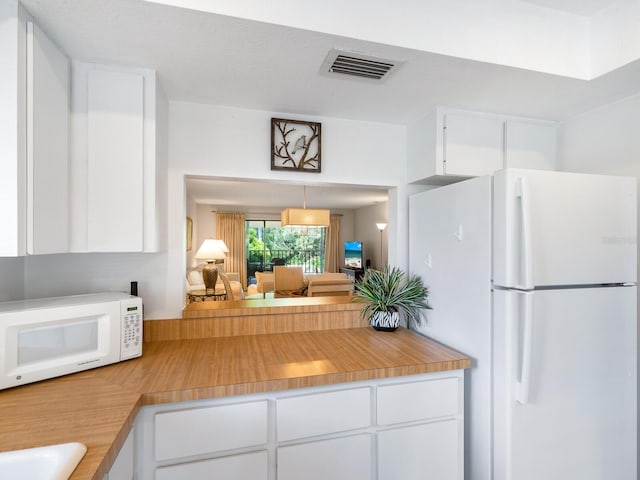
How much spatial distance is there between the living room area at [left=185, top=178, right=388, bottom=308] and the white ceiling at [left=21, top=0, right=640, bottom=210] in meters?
3.35

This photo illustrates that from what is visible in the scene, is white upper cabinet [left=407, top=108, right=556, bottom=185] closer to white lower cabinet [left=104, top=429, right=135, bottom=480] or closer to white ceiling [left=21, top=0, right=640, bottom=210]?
white ceiling [left=21, top=0, right=640, bottom=210]

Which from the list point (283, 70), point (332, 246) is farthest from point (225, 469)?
point (332, 246)

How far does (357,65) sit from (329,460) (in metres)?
1.60

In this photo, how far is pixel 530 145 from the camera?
1877 millimetres

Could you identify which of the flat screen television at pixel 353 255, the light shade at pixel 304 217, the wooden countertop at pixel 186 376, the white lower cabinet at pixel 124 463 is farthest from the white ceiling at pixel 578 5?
the flat screen television at pixel 353 255

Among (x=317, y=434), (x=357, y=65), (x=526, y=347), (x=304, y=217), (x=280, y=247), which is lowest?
(x=317, y=434)

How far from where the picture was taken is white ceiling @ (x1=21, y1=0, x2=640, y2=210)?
3.46 ft

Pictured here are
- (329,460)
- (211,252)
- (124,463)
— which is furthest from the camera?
(211,252)

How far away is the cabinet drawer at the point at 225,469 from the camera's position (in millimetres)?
1107

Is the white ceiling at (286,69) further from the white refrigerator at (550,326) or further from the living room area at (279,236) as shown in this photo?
the living room area at (279,236)

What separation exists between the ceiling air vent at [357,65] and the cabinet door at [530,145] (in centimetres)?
94

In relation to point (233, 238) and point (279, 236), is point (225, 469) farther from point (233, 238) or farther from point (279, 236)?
point (279, 236)

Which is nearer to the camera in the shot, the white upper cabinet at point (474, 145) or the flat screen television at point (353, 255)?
the white upper cabinet at point (474, 145)

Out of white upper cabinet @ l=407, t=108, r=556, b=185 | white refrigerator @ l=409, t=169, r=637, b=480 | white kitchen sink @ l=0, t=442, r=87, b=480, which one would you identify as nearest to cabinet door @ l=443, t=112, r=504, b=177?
white upper cabinet @ l=407, t=108, r=556, b=185
